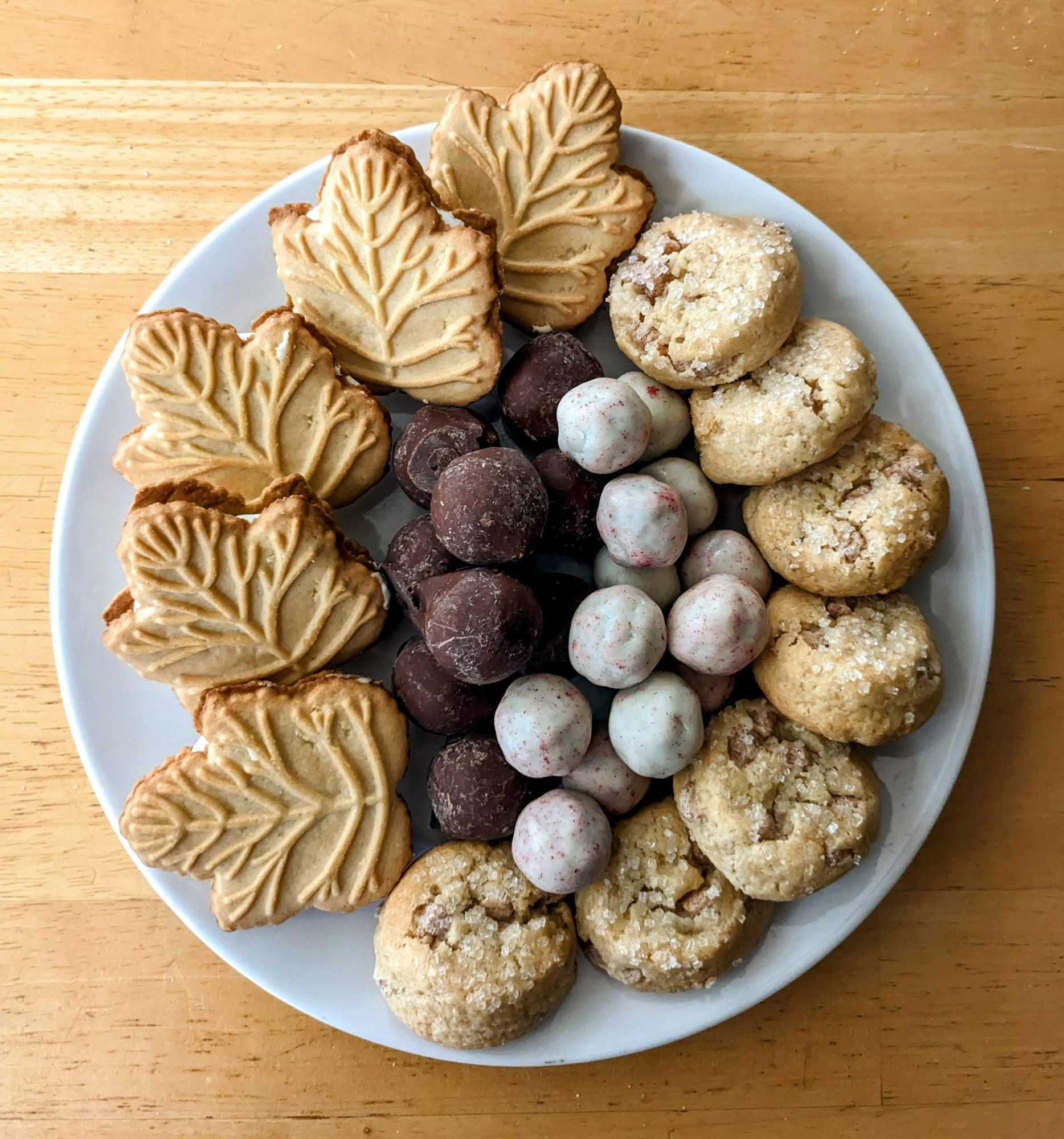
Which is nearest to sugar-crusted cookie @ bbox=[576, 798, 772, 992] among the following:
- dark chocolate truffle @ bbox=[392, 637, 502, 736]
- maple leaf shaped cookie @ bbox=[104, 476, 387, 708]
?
dark chocolate truffle @ bbox=[392, 637, 502, 736]

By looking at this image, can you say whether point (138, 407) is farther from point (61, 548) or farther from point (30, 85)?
point (30, 85)

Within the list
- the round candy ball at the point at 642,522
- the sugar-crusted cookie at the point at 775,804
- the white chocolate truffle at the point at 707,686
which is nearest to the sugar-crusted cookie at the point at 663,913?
the sugar-crusted cookie at the point at 775,804

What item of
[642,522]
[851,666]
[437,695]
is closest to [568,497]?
[642,522]

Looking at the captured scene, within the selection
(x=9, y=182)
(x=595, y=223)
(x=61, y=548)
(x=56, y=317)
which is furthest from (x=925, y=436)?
(x=9, y=182)

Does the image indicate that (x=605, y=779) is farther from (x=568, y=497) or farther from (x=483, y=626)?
(x=568, y=497)

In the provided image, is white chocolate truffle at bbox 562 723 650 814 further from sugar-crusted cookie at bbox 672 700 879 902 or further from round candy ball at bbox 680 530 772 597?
round candy ball at bbox 680 530 772 597

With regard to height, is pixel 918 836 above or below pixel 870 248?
below
